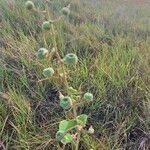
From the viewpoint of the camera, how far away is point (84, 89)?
8.47 feet

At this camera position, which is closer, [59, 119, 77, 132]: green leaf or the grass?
[59, 119, 77, 132]: green leaf

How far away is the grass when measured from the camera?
218 centimetres

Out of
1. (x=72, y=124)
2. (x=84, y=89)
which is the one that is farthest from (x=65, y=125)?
(x=84, y=89)

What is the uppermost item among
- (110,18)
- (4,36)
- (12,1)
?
(4,36)

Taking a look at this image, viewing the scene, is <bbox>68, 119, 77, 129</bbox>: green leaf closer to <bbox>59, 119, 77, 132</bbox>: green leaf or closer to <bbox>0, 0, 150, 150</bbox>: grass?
<bbox>59, 119, 77, 132</bbox>: green leaf

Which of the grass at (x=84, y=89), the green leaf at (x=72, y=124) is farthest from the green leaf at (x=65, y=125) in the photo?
the grass at (x=84, y=89)

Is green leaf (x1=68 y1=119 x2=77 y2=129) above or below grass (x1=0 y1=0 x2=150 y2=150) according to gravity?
above

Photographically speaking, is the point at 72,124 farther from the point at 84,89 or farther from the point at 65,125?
the point at 84,89

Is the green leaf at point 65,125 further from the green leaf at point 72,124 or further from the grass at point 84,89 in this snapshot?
the grass at point 84,89

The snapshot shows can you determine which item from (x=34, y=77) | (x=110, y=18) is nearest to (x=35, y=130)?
(x=34, y=77)

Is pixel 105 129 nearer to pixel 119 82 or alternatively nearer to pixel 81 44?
pixel 119 82

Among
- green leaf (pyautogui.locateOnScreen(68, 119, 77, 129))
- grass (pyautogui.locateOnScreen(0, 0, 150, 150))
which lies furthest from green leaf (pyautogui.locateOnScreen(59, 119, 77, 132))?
grass (pyautogui.locateOnScreen(0, 0, 150, 150))

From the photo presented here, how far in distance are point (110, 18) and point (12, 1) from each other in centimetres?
120

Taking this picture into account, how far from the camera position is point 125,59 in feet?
9.62
